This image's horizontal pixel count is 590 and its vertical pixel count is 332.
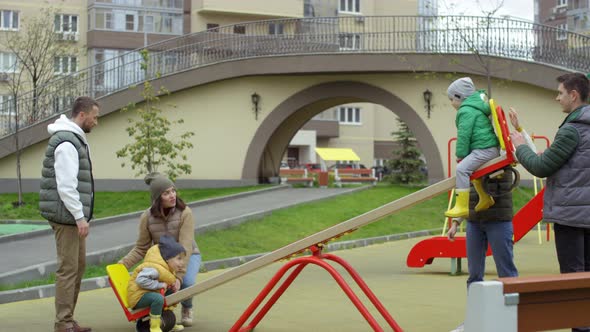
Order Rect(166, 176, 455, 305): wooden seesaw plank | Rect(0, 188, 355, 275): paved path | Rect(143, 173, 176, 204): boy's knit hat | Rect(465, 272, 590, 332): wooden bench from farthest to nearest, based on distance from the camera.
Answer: Rect(0, 188, 355, 275): paved path, Rect(143, 173, 176, 204): boy's knit hat, Rect(166, 176, 455, 305): wooden seesaw plank, Rect(465, 272, 590, 332): wooden bench

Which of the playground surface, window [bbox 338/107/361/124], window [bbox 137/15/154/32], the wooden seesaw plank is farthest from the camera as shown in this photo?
window [bbox 338/107/361/124]

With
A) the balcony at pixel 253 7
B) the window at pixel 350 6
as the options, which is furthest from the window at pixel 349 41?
the window at pixel 350 6

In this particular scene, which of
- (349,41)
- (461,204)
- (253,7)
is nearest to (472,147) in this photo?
(461,204)

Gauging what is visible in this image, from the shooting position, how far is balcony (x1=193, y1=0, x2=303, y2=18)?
52781 millimetres

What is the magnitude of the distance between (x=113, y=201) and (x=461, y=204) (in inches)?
743

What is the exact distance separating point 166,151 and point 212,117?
6.84m

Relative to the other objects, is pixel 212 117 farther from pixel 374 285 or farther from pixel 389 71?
pixel 374 285

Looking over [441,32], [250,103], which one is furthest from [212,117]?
[441,32]

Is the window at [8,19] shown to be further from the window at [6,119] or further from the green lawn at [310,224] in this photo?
the green lawn at [310,224]

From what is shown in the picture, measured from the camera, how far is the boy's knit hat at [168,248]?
7.97m

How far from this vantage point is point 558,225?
659cm

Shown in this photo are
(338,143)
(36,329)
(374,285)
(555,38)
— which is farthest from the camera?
(338,143)

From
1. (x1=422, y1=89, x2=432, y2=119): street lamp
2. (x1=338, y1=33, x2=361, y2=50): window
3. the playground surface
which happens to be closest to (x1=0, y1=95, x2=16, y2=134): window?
(x1=338, y1=33, x2=361, y2=50): window

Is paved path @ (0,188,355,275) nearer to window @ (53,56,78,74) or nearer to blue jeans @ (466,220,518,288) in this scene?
blue jeans @ (466,220,518,288)
